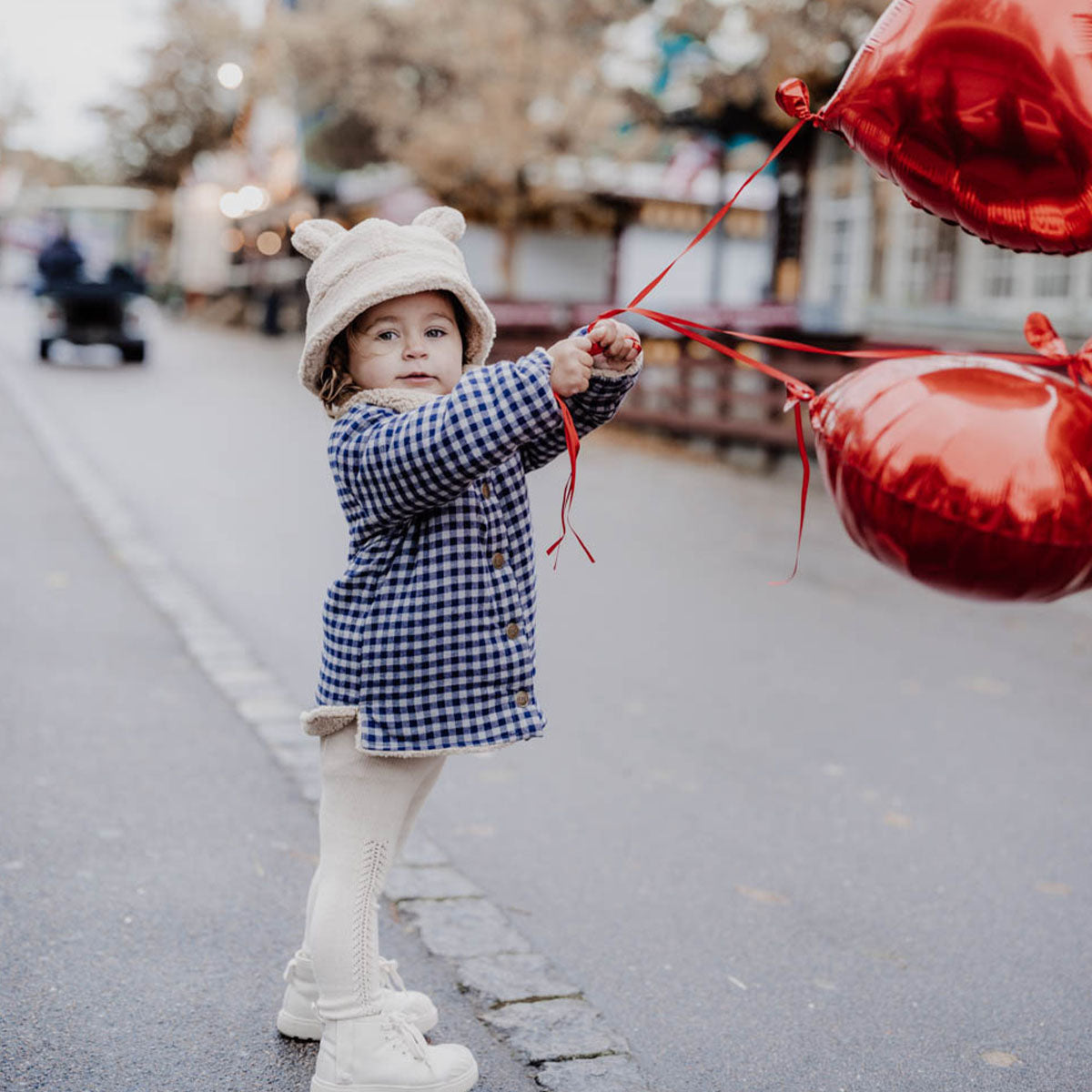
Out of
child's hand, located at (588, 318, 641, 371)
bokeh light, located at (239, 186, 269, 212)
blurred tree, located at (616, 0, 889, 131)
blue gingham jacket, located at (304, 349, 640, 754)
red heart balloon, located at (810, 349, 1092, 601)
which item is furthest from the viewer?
bokeh light, located at (239, 186, 269, 212)

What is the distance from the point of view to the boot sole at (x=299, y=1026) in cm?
306

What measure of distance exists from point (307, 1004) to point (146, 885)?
3.38ft

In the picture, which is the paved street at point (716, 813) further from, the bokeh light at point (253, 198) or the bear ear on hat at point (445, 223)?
the bokeh light at point (253, 198)

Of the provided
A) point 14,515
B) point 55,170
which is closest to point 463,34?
point 14,515

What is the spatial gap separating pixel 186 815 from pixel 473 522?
216 centimetres

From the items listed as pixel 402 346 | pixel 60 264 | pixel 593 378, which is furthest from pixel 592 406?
pixel 60 264

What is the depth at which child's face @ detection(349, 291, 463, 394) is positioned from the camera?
9.02 feet

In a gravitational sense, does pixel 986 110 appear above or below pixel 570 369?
above

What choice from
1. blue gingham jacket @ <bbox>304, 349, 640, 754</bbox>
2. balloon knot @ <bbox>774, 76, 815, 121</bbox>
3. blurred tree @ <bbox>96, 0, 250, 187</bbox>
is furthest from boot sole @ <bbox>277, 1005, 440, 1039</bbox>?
blurred tree @ <bbox>96, 0, 250, 187</bbox>

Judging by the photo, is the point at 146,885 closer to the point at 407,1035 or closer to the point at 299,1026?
the point at 299,1026

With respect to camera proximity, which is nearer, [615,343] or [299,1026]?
[615,343]

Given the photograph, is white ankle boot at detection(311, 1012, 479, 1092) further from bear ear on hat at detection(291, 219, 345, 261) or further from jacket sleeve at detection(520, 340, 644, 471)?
bear ear on hat at detection(291, 219, 345, 261)

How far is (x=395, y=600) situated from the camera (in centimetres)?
268

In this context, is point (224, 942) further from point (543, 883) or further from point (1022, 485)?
point (1022, 485)
